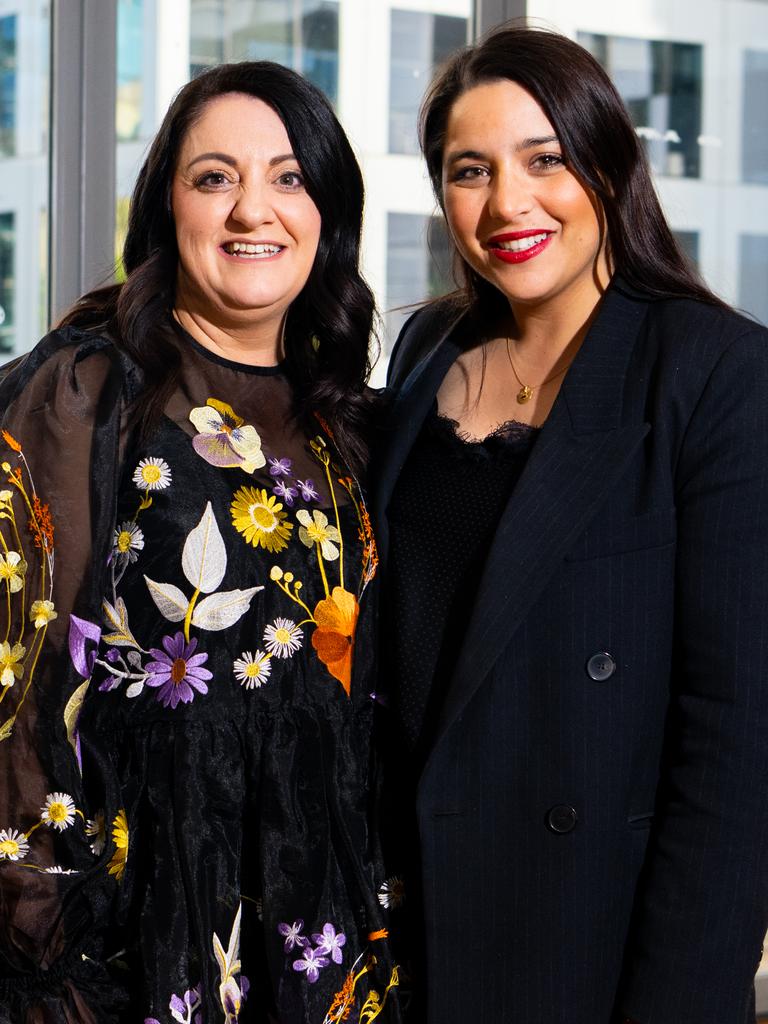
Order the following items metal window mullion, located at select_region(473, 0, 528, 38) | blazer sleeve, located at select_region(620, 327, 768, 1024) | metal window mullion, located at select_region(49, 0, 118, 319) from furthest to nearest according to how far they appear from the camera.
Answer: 1. metal window mullion, located at select_region(473, 0, 528, 38)
2. metal window mullion, located at select_region(49, 0, 118, 319)
3. blazer sleeve, located at select_region(620, 327, 768, 1024)

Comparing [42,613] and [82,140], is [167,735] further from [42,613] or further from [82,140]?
[82,140]

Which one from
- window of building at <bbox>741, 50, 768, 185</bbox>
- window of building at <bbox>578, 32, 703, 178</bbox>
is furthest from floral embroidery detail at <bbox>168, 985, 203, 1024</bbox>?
window of building at <bbox>741, 50, 768, 185</bbox>

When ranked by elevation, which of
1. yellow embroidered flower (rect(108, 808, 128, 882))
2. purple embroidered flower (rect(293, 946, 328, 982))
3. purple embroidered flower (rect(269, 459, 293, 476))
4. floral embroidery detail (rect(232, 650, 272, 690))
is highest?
purple embroidered flower (rect(269, 459, 293, 476))

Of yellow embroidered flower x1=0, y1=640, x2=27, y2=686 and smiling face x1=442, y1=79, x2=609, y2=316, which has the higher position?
smiling face x1=442, y1=79, x2=609, y2=316

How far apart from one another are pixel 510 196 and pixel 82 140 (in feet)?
5.38

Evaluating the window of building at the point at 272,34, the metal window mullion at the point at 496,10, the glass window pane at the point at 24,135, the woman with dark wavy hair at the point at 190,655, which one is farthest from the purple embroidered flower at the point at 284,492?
the metal window mullion at the point at 496,10

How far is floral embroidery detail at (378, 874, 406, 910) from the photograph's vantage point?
1673 mm

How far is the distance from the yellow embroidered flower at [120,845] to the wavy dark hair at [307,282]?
490 mm

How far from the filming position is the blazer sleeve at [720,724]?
4.78 ft

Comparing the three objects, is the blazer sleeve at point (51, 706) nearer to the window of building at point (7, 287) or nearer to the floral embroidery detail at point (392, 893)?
the floral embroidery detail at point (392, 893)

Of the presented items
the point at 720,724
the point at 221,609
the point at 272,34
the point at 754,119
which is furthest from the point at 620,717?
the point at 754,119

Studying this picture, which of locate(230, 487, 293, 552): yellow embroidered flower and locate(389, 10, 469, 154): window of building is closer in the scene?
locate(230, 487, 293, 552): yellow embroidered flower

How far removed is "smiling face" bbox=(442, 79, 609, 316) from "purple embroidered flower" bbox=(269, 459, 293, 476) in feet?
1.23

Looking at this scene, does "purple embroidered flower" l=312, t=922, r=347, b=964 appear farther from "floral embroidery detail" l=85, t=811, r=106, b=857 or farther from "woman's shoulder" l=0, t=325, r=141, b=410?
"woman's shoulder" l=0, t=325, r=141, b=410
